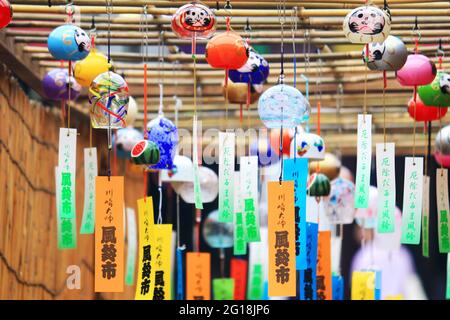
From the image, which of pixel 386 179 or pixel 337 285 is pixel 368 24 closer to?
pixel 386 179

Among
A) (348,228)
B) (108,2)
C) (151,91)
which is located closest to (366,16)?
(108,2)

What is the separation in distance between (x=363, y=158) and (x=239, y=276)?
4.16 metres

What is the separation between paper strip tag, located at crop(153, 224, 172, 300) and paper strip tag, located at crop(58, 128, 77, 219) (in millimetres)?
530

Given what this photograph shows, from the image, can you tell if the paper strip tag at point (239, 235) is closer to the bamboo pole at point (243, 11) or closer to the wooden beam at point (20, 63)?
the bamboo pole at point (243, 11)

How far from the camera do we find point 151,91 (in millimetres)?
8312

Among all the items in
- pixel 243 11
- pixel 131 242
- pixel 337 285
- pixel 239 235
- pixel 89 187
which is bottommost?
pixel 337 285

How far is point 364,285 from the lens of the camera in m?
7.55

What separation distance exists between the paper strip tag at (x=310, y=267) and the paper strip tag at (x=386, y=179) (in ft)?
1.59

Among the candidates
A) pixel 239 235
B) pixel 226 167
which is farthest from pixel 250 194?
pixel 239 235

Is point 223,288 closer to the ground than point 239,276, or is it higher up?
closer to the ground

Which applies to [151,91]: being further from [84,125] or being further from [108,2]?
[108,2]

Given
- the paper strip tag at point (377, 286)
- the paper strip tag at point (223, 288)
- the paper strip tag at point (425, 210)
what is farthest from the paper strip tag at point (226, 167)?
the paper strip tag at point (223, 288)

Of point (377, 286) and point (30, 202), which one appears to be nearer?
point (30, 202)
